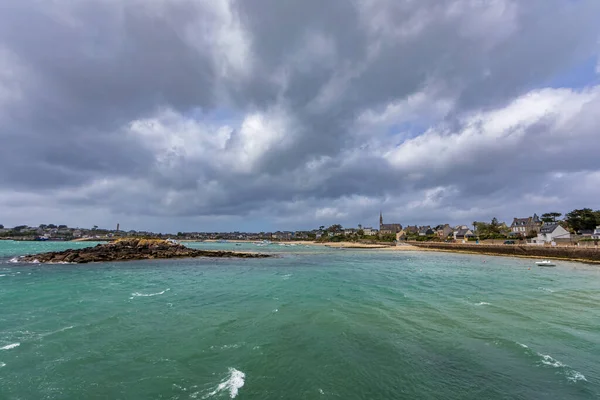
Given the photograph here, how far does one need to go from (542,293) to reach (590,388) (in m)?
19.3

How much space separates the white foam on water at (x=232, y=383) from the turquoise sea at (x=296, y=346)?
0.16 ft

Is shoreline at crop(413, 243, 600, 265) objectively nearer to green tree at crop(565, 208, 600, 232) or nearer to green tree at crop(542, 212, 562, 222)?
green tree at crop(565, 208, 600, 232)

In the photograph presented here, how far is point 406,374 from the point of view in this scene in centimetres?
997

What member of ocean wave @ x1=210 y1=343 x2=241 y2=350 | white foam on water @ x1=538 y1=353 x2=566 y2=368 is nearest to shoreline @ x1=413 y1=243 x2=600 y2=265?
white foam on water @ x1=538 y1=353 x2=566 y2=368

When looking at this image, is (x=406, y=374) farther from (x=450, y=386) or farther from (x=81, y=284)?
(x=81, y=284)

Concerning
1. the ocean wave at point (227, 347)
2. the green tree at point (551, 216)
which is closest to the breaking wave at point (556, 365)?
the ocean wave at point (227, 347)

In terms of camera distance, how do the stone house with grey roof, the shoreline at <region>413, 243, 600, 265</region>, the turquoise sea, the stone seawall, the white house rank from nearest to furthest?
1. the turquoise sea
2. the shoreline at <region>413, 243, 600, 265</region>
3. the stone seawall
4. the white house
5. the stone house with grey roof

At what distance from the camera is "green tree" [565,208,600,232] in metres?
95.1

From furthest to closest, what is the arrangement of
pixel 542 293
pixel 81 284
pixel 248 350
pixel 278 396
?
pixel 81 284 < pixel 542 293 < pixel 248 350 < pixel 278 396

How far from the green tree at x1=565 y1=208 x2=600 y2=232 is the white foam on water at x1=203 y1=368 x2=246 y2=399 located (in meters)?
127

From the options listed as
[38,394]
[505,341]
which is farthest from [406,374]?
[38,394]

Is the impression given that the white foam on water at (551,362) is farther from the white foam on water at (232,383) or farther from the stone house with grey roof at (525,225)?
the stone house with grey roof at (525,225)

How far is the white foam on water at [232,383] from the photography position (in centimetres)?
873

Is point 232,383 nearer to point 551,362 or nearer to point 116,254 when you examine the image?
point 551,362
